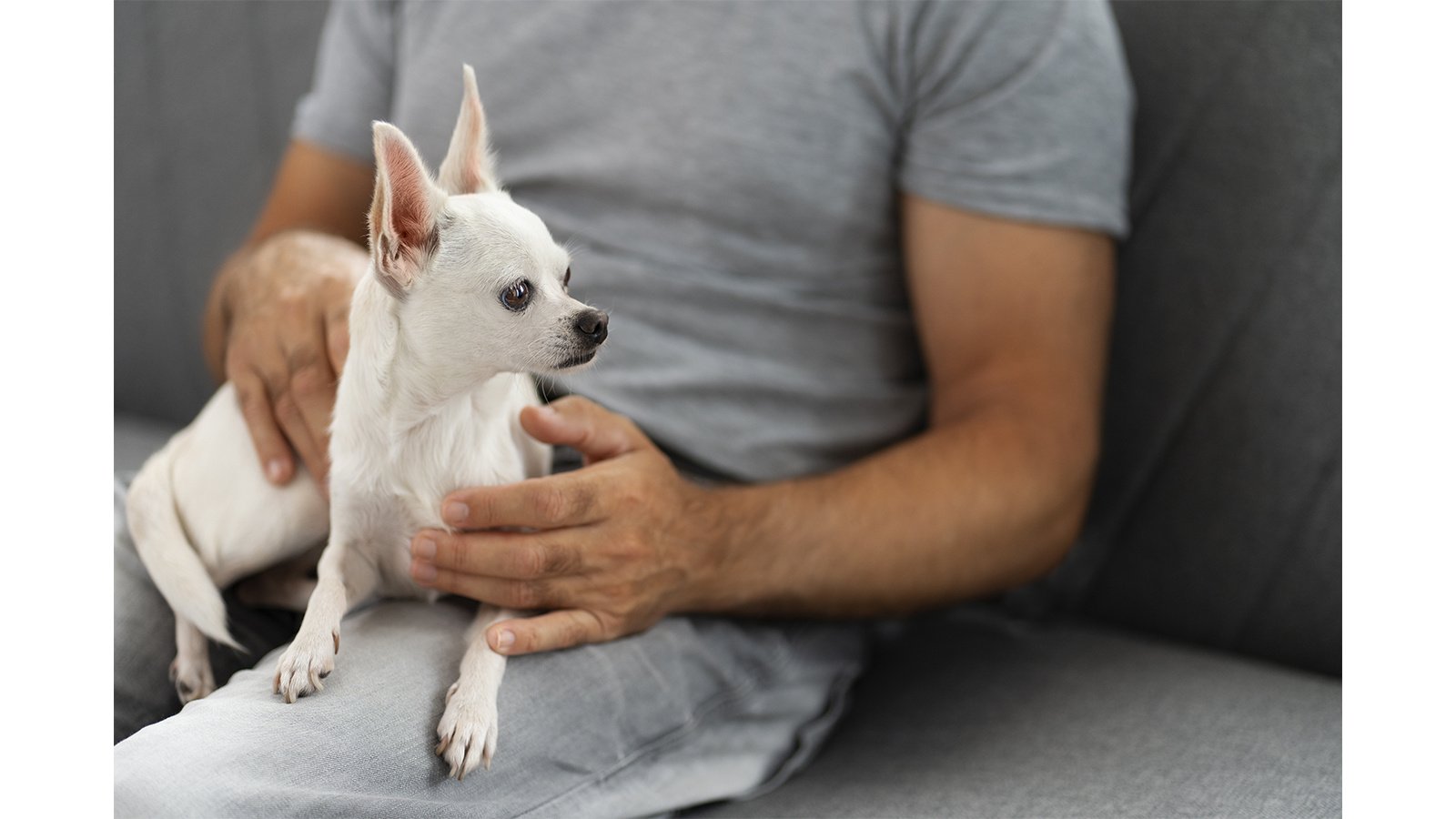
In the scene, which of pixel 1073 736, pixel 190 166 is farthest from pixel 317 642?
pixel 190 166

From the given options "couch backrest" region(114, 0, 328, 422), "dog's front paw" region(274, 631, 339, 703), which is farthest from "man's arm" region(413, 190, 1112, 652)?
"couch backrest" region(114, 0, 328, 422)

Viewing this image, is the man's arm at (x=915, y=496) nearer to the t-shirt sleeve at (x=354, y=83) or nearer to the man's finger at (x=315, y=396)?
the man's finger at (x=315, y=396)

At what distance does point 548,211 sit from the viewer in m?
0.86

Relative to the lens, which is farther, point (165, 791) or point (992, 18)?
point (992, 18)

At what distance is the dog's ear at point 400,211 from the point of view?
0.48 m

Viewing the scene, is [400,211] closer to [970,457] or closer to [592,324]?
[592,324]

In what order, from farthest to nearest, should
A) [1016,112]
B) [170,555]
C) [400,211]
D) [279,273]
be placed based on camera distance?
[1016,112], [279,273], [170,555], [400,211]

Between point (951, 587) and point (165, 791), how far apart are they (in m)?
0.64

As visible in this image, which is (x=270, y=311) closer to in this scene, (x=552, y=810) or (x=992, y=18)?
Result: (x=552, y=810)

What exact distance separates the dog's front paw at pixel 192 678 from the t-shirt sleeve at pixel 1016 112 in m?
0.69

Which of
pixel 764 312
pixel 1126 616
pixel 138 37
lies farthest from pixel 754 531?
pixel 138 37

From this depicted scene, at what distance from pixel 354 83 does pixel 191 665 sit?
1.77 feet

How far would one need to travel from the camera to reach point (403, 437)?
1.99ft

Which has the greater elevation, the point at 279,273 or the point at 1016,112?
the point at 1016,112
